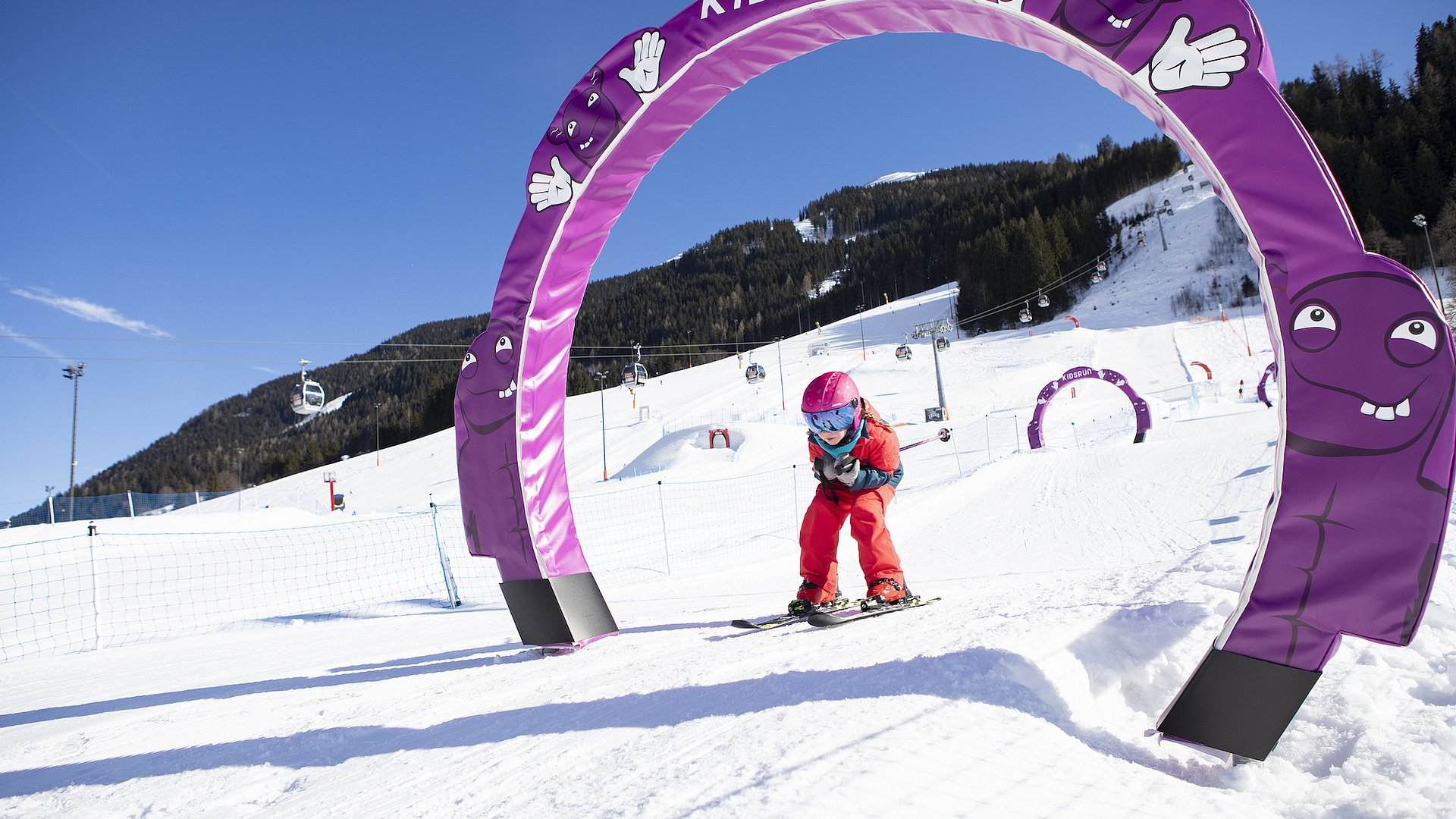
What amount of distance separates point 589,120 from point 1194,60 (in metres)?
2.99

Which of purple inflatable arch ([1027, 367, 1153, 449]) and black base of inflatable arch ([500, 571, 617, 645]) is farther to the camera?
purple inflatable arch ([1027, 367, 1153, 449])

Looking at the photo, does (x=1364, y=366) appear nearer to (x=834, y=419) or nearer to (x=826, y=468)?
(x=834, y=419)

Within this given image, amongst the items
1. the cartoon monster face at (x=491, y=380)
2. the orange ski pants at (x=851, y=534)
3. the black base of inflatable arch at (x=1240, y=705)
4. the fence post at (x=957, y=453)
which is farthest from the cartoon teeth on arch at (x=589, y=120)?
the fence post at (x=957, y=453)

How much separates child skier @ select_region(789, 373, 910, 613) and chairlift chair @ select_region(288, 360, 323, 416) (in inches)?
719

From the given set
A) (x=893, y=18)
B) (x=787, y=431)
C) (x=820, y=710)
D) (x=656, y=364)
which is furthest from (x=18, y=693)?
(x=656, y=364)

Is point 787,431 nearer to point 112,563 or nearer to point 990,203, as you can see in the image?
point 112,563

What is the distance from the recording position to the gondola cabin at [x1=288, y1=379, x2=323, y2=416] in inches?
720

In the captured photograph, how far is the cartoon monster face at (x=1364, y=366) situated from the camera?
1.92 meters

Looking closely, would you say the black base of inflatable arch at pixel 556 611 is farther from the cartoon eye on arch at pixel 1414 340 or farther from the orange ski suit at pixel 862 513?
the cartoon eye on arch at pixel 1414 340

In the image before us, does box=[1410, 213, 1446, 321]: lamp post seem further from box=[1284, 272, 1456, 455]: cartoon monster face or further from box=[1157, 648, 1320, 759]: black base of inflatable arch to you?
box=[1157, 648, 1320, 759]: black base of inflatable arch

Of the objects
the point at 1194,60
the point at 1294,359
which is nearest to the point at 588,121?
the point at 1194,60

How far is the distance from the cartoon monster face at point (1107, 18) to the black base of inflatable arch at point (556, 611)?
356cm

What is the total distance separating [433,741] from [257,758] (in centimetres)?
59

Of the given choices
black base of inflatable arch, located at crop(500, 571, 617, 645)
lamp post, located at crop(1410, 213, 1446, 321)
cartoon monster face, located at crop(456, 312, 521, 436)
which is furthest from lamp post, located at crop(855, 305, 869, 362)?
black base of inflatable arch, located at crop(500, 571, 617, 645)
